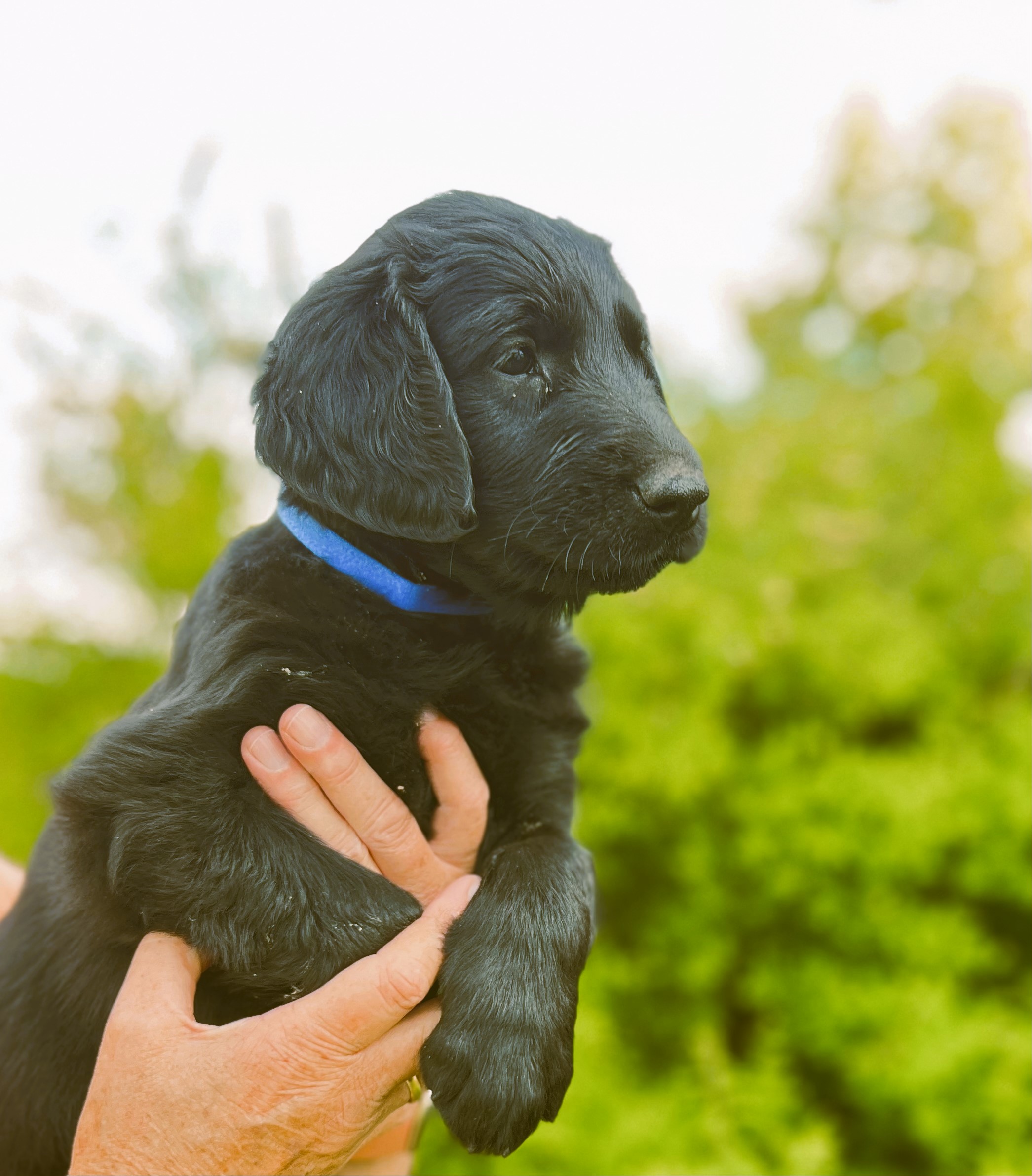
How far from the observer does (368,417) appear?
1896mm

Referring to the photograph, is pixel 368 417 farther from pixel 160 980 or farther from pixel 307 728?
pixel 160 980

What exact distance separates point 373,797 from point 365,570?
0.46 m

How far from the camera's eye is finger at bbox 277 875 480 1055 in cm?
167

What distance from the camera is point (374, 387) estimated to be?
1.91 meters

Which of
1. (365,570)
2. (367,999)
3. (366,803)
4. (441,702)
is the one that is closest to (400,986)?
(367,999)

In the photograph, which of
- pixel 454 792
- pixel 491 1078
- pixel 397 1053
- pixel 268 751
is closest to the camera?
pixel 491 1078

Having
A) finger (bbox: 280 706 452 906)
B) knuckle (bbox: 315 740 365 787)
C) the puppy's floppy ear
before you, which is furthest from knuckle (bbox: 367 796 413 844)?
the puppy's floppy ear

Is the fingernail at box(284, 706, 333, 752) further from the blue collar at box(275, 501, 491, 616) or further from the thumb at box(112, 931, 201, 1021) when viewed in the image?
the thumb at box(112, 931, 201, 1021)

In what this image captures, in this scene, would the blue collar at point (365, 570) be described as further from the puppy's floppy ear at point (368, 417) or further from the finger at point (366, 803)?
the finger at point (366, 803)

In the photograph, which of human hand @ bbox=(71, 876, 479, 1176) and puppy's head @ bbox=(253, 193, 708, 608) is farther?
puppy's head @ bbox=(253, 193, 708, 608)

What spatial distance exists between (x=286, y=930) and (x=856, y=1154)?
19.0ft

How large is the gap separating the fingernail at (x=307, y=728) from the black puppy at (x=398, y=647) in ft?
0.18

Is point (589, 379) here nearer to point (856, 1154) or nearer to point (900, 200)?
point (856, 1154)

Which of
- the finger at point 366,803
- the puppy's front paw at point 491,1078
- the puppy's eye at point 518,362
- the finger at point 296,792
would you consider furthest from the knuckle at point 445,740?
the puppy's eye at point 518,362
